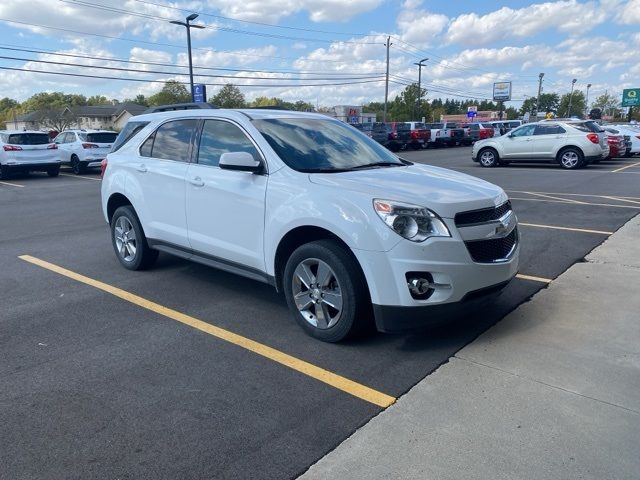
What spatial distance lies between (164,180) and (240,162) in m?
1.45

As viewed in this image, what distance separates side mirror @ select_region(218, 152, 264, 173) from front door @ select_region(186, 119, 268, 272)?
0.14 m

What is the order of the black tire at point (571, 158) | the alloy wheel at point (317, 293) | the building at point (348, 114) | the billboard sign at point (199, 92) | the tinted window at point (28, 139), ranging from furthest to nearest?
the building at point (348, 114) < the billboard sign at point (199, 92) < the black tire at point (571, 158) < the tinted window at point (28, 139) < the alloy wheel at point (317, 293)

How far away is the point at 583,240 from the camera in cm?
756

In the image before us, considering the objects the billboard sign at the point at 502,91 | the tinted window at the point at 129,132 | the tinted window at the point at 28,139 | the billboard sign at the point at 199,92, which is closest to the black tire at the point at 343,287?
the tinted window at the point at 129,132

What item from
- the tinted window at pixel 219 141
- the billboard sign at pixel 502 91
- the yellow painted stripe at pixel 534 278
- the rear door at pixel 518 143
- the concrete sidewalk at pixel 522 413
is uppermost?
the billboard sign at pixel 502 91

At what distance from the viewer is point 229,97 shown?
337 feet

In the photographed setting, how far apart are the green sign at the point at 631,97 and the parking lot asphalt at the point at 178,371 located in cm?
6328

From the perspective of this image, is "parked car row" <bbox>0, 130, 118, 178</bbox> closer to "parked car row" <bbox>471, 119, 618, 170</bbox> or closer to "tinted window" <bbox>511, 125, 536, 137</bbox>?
"parked car row" <bbox>471, 119, 618, 170</bbox>

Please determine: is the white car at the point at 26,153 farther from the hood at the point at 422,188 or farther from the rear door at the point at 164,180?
the hood at the point at 422,188

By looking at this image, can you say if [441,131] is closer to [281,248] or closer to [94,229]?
[94,229]

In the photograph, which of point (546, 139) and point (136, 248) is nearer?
point (136, 248)

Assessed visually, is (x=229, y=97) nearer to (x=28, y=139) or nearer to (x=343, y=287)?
(x=28, y=139)

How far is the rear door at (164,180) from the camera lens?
525 cm

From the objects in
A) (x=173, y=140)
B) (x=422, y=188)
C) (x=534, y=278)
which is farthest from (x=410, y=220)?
(x=173, y=140)
